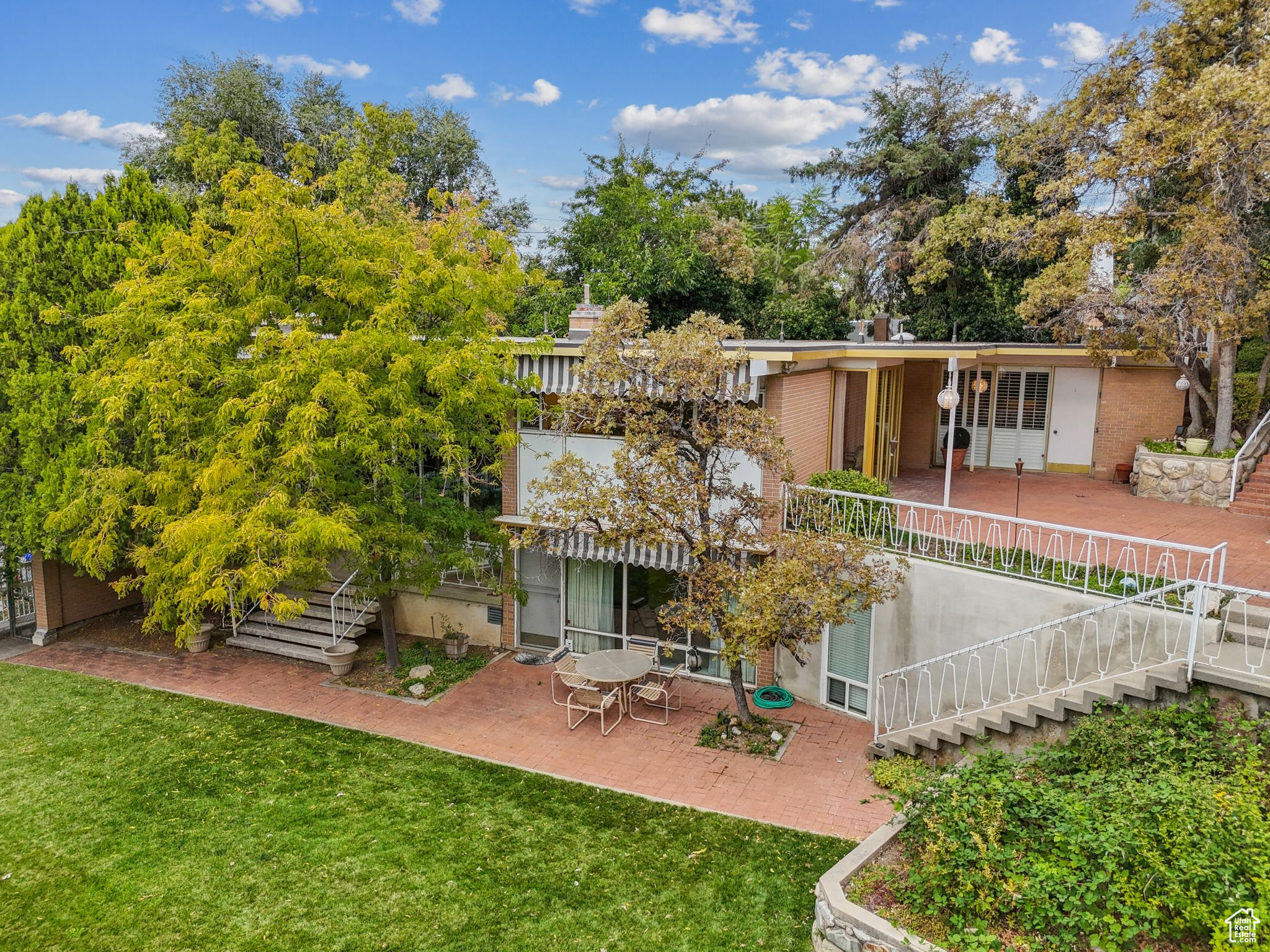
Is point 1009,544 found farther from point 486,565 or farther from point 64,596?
point 64,596

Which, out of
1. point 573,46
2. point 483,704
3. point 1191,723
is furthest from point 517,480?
point 573,46

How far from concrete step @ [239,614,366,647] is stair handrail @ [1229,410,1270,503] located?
18161 millimetres

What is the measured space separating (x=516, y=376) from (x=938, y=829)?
9.90m

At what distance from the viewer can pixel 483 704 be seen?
1419cm

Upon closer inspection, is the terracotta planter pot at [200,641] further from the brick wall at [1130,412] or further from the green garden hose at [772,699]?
the brick wall at [1130,412]

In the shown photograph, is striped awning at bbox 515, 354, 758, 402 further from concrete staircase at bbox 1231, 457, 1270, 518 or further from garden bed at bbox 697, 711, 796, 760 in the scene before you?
concrete staircase at bbox 1231, 457, 1270, 518

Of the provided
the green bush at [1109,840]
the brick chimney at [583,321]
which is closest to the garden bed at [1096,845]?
the green bush at [1109,840]

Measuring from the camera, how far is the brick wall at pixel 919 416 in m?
21.5

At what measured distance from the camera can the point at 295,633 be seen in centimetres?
1700

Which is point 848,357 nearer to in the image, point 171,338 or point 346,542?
point 346,542

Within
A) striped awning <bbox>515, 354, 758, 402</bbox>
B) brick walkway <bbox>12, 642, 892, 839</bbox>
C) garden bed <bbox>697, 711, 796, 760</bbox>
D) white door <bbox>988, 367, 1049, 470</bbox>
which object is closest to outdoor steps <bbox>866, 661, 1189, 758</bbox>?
brick walkway <bbox>12, 642, 892, 839</bbox>

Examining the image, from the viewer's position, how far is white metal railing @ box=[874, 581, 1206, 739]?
9.40m

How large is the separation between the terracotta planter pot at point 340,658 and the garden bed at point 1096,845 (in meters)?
11.1

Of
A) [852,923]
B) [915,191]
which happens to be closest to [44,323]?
[852,923]
